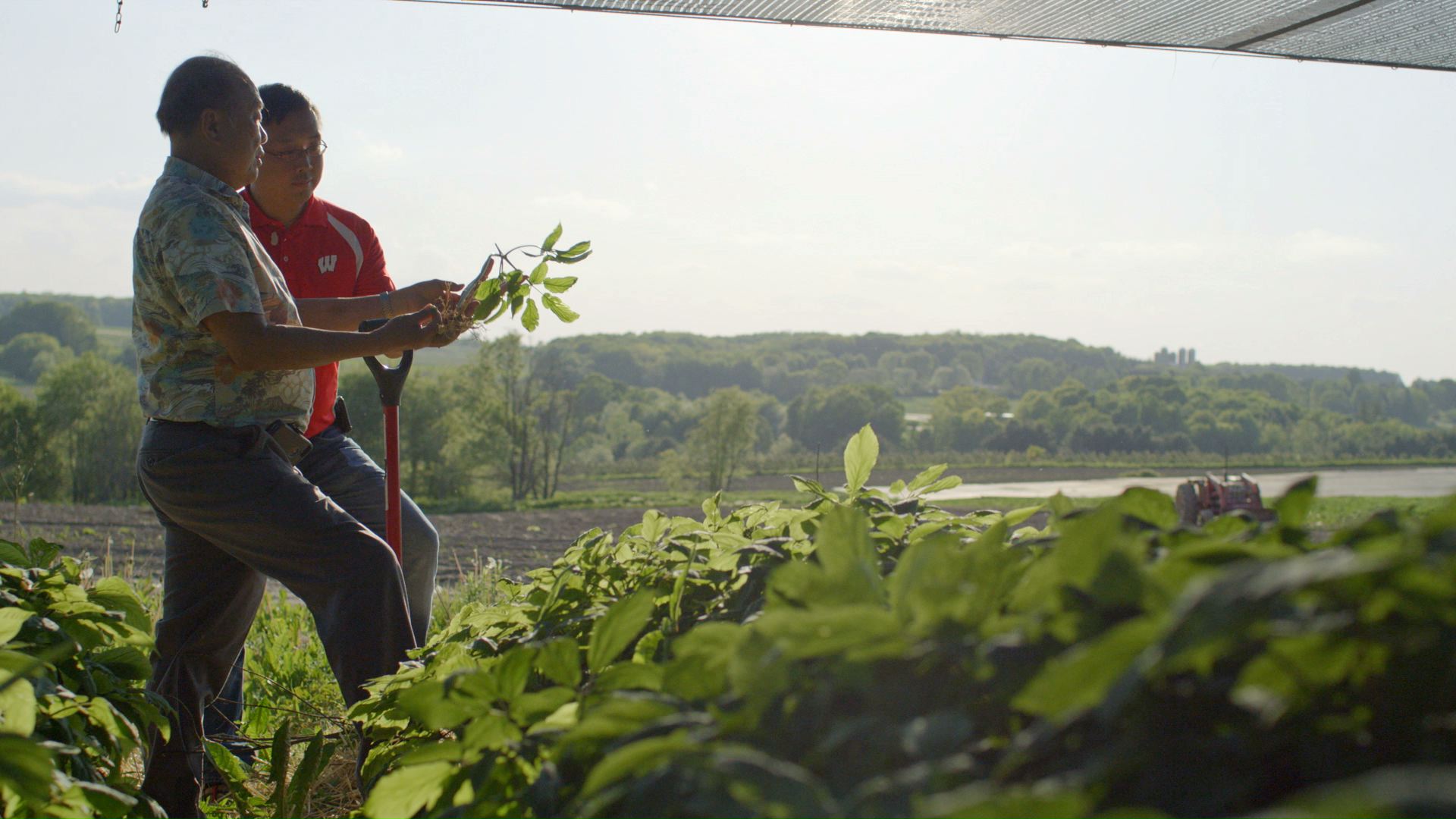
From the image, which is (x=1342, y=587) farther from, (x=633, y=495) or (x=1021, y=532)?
(x=633, y=495)

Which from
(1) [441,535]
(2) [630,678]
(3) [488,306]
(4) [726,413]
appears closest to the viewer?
(2) [630,678]

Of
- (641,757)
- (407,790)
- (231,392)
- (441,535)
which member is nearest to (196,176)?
(231,392)

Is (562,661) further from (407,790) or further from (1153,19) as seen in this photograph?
(1153,19)

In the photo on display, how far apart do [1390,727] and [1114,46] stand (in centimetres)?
440

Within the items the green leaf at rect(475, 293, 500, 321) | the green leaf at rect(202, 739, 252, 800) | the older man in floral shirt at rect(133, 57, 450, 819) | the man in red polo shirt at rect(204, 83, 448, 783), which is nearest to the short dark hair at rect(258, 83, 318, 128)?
the man in red polo shirt at rect(204, 83, 448, 783)

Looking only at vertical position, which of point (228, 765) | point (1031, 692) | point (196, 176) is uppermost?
point (196, 176)

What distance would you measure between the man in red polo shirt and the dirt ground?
2757mm

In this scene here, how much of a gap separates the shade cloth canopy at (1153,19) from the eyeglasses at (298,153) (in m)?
0.95

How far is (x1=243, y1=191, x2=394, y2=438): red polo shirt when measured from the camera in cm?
346

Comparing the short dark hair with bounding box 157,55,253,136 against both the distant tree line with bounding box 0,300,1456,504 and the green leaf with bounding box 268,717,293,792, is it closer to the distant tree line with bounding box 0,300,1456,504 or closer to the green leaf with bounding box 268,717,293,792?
the green leaf with bounding box 268,717,293,792

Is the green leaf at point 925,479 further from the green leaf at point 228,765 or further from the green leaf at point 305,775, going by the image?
the green leaf at point 228,765

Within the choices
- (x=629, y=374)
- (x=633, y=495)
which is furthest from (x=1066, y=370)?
(x=633, y=495)

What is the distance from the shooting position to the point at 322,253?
3.52 meters

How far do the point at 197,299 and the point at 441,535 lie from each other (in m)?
17.0
